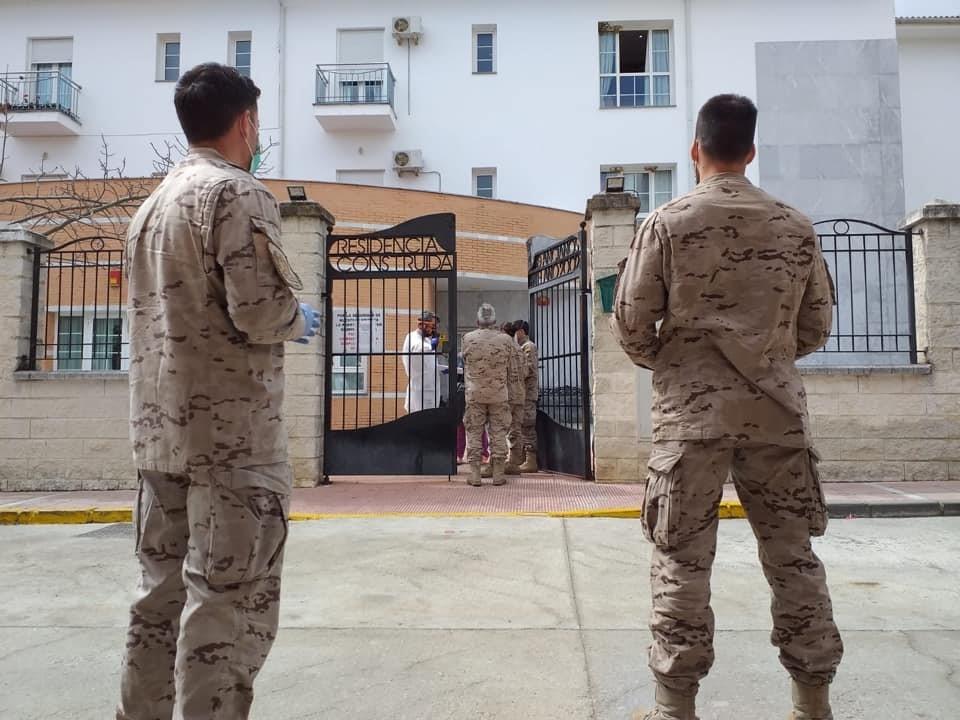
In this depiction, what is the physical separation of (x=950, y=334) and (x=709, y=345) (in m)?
7.10

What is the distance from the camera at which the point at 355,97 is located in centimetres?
1930

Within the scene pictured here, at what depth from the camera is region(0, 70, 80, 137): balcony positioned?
1897 cm

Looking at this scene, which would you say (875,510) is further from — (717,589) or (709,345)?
(709,345)

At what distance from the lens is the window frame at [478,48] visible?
19.5 meters

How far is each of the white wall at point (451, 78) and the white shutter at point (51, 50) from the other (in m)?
0.26

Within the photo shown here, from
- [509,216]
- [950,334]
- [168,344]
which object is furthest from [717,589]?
[509,216]

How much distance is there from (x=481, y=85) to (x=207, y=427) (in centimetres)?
1888

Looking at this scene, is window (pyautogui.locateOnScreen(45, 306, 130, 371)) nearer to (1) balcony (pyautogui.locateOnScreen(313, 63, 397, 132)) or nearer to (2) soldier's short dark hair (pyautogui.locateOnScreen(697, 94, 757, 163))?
(2) soldier's short dark hair (pyautogui.locateOnScreen(697, 94, 757, 163))

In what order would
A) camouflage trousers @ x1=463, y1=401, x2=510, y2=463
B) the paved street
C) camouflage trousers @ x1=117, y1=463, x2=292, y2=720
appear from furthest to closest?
camouflage trousers @ x1=463, y1=401, x2=510, y2=463, the paved street, camouflage trousers @ x1=117, y1=463, x2=292, y2=720

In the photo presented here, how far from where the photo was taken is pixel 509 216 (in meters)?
16.9

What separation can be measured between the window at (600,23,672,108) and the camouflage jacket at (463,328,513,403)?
13.3m

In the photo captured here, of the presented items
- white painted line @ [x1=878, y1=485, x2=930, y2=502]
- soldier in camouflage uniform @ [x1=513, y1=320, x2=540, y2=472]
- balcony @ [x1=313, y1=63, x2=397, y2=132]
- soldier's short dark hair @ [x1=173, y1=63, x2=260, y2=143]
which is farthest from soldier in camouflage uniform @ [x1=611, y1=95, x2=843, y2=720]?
balcony @ [x1=313, y1=63, x2=397, y2=132]

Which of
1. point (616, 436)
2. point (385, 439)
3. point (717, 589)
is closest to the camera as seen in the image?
point (717, 589)

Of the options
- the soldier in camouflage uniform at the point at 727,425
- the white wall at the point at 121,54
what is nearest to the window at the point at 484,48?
the white wall at the point at 121,54
